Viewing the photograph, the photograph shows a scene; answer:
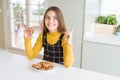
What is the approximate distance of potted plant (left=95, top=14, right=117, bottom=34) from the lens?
111 inches

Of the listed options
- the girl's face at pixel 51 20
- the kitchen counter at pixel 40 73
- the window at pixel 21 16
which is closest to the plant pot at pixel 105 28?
the window at pixel 21 16

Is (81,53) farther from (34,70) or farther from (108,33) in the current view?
(34,70)

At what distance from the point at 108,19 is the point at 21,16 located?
1704 millimetres

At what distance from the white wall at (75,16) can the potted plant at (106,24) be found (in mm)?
405

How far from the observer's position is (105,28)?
2.84 metres

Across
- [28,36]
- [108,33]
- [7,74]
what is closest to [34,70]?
[7,74]

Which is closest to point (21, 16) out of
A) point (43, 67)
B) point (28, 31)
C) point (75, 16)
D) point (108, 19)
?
point (75, 16)

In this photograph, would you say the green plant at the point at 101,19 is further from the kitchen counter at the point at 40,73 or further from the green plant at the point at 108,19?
the kitchen counter at the point at 40,73

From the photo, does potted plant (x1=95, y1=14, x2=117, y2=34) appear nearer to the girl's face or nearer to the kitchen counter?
the girl's face

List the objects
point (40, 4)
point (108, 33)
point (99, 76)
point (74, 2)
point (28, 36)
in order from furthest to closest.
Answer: point (40, 4) < point (108, 33) < point (74, 2) < point (28, 36) < point (99, 76)

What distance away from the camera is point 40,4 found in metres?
3.47

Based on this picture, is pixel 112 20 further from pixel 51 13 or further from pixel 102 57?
pixel 51 13

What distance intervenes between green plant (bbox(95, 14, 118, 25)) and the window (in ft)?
3.38

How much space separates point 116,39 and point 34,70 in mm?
1429
